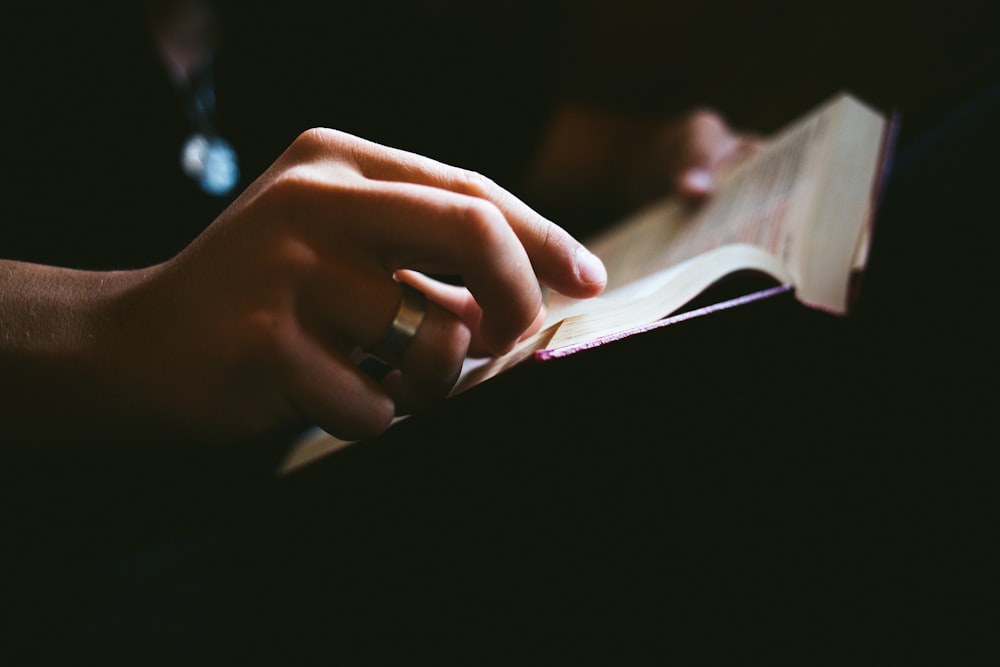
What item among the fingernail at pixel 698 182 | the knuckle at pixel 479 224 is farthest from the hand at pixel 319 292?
the fingernail at pixel 698 182

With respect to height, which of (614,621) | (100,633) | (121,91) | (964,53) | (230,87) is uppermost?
(964,53)

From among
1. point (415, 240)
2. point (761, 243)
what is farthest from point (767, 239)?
point (415, 240)

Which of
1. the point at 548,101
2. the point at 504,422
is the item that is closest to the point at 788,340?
the point at 504,422

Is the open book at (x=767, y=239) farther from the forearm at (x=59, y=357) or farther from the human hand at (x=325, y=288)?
the forearm at (x=59, y=357)

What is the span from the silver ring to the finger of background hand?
2.9 inches

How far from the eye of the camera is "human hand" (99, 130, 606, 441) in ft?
1.00

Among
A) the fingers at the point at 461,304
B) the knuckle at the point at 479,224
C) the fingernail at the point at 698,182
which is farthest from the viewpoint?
the fingernail at the point at 698,182

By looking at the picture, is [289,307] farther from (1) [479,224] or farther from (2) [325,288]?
(1) [479,224]

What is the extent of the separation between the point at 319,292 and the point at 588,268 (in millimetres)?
179

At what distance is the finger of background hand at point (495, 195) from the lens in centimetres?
33

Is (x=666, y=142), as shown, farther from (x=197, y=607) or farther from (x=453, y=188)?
(x=197, y=607)

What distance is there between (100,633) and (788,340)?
74 cm

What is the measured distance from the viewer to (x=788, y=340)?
1.55 ft

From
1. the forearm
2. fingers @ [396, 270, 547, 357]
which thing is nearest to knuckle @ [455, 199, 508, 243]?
fingers @ [396, 270, 547, 357]
